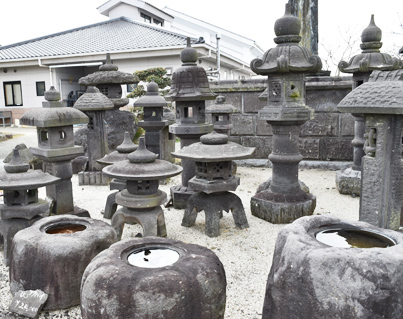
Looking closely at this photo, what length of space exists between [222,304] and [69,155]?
336 centimetres

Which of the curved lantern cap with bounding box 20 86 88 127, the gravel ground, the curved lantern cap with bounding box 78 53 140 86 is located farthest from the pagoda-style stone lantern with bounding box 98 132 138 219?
the curved lantern cap with bounding box 78 53 140 86

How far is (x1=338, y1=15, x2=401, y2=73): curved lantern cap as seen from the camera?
5867 mm

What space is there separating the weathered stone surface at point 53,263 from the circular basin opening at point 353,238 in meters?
1.93

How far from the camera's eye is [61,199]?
4.95m

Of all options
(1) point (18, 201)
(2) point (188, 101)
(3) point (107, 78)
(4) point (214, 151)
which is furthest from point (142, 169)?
(3) point (107, 78)

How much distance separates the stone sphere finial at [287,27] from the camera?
488cm

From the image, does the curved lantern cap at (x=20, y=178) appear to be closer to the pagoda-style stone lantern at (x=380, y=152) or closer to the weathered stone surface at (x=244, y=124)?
the pagoda-style stone lantern at (x=380, y=152)

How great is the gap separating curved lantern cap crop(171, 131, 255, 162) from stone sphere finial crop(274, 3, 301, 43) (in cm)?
167

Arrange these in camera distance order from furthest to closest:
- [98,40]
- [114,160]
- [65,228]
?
[98,40] < [114,160] < [65,228]

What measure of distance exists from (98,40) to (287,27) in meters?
13.4

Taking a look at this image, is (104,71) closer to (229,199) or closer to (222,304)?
(229,199)

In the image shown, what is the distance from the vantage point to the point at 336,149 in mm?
8242

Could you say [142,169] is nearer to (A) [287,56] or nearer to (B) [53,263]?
(B) [53,263]

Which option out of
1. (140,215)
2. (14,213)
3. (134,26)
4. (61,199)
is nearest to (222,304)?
(140,215)
